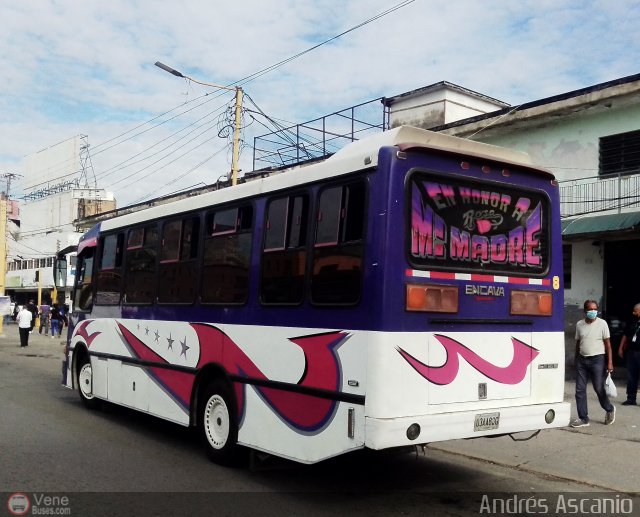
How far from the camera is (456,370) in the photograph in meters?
5.71

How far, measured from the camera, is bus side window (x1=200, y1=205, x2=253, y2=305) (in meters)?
6.91

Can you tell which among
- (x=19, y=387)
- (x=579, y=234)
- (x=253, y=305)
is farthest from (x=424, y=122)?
(x=253, y=305)

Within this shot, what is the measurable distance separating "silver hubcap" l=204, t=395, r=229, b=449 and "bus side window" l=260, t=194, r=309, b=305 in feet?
4.52

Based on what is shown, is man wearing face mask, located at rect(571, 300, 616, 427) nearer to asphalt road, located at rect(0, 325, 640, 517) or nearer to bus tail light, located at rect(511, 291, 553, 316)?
asphalt road, located at rect(0, 325, 640, 517)

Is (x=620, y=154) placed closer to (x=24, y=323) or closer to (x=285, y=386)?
(x=285, y=386)

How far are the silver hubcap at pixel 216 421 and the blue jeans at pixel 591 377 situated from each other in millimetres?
5209

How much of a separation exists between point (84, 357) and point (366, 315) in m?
6.77

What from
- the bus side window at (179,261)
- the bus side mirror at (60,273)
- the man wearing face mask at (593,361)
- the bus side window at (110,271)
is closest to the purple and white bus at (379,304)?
the bus side window at (179,261)

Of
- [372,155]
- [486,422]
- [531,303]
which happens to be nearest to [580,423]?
[531,303]

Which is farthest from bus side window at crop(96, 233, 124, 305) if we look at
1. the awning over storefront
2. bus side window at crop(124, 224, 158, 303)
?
the awning over storefront

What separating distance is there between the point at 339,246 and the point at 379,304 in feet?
2.36

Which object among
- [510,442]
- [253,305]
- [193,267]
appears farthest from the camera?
[510,442]

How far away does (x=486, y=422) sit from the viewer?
5.73 meters

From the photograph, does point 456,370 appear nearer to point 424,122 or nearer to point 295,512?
point 295,512
